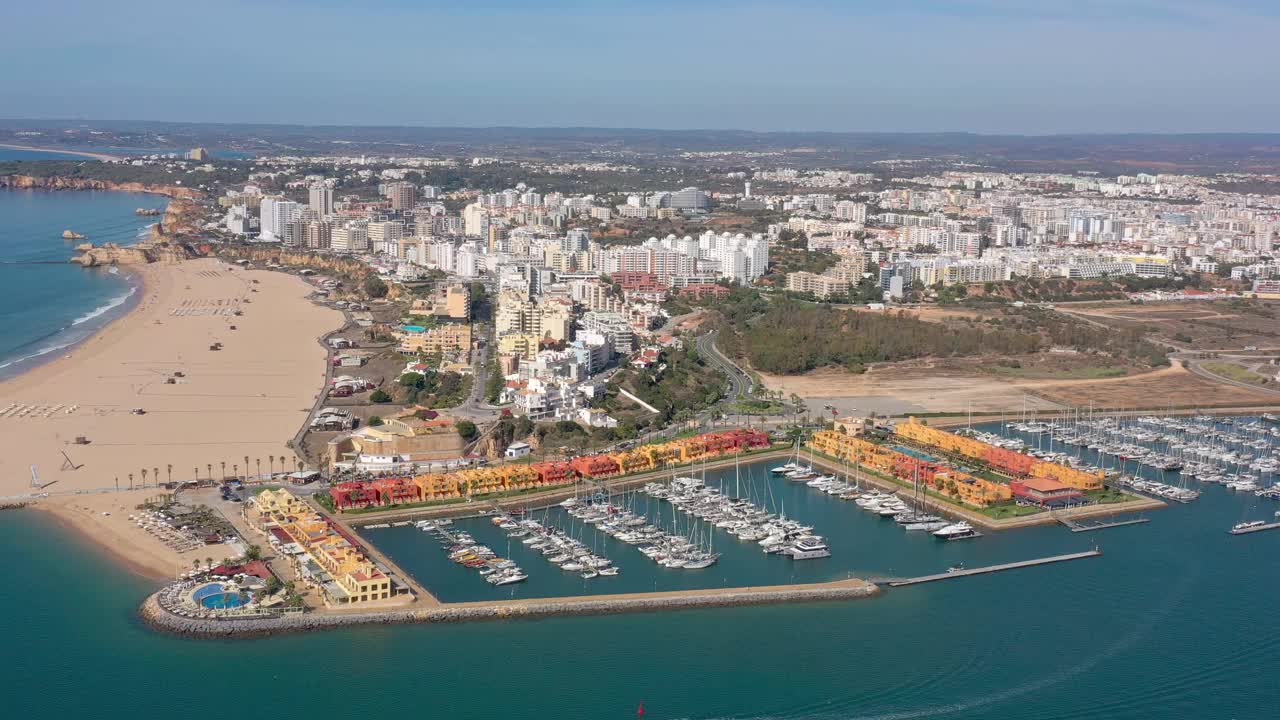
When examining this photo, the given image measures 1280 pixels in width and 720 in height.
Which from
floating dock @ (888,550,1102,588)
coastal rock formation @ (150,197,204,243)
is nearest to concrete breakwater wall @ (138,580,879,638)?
floating dock @ (888,550,1102,588)

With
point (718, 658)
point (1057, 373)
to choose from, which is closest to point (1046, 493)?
point (718, 658)

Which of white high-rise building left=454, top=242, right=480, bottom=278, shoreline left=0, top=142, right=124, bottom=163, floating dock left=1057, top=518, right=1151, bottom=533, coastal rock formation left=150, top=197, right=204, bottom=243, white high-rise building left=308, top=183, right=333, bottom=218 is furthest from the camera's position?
shoreline left=0, top=142, right=124, bottom=163

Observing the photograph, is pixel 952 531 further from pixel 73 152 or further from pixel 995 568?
pixel 73 152

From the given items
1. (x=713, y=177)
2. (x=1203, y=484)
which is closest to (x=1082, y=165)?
(x=713, y=177)

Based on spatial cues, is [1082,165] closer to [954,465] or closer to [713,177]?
[713,177]

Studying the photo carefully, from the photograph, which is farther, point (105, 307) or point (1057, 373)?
point (105, 307)

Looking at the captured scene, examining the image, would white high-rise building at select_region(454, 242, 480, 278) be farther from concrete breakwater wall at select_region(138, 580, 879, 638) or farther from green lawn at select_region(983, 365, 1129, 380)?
concrete breakwater wall at select_region(138, 580, 879, 638)
